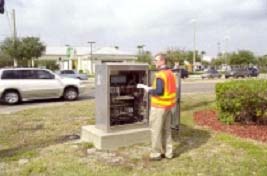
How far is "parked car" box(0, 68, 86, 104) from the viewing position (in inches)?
651

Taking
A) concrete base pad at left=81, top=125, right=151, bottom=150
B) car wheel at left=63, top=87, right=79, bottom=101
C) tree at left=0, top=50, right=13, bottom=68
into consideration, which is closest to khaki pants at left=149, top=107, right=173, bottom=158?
concrete base pad at left=81, top=125, right=151, bottom=150

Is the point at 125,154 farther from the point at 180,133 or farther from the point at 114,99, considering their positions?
the point at 180,133

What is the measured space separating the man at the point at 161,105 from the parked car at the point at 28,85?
11.8 m

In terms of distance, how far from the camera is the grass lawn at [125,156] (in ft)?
18.4

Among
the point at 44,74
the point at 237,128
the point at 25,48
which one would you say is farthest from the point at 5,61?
the point at 237,128

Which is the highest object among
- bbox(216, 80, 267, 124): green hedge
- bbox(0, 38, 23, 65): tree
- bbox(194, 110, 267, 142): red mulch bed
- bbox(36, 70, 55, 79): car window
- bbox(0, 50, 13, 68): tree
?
bbox(0, 38, 23, 65): tree

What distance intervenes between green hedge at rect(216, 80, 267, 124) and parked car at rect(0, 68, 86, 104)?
9910 mm

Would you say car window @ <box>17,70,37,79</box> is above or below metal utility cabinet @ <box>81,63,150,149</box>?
above

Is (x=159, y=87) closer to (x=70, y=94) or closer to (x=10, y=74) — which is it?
(x=10, y=74)

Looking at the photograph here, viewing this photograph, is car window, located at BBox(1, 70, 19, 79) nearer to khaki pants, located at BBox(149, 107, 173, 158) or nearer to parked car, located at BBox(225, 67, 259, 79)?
khaki pants, located at BBox(149, 107, 173, 158)

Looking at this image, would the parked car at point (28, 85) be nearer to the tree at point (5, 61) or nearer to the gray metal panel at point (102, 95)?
the gray metal panel at point (102, 95)

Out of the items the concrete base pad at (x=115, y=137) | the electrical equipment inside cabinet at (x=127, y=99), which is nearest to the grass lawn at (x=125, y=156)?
the concrete base pad at (x=115, y=137)

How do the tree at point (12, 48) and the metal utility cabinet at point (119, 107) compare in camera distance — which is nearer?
the metal utility cabinet at point (119, 107)

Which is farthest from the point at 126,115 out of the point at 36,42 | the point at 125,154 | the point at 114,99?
the point at 36,42
